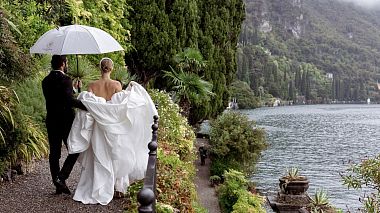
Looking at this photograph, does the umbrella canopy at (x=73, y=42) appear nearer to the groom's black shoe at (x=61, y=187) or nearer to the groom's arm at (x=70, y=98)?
the groom's arm at (x=70, y=98)

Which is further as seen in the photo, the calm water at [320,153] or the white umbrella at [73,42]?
the calm water at [320,153]

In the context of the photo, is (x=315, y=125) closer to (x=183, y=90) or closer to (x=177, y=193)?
(x=183, y=90)

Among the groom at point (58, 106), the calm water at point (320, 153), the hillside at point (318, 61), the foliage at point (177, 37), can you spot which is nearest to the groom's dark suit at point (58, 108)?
the groom at point (58, 106)

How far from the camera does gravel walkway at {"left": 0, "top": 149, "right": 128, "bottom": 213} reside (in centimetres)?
514

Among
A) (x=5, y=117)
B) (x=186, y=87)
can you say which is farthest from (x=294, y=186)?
(x=5, y=117)

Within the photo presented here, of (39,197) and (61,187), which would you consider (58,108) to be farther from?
(39,197)

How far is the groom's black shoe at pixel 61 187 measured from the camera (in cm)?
546

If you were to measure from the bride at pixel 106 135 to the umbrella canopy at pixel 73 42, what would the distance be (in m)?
0.50

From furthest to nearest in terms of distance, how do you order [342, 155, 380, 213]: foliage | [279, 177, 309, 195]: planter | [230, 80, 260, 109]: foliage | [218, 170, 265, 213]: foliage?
[230, 80, 260, 109]: foliage → [279, 177, 309, 195]: planter → [218, 170, 265, 213]: foliage → [342, 155, 380, 213]: foliage

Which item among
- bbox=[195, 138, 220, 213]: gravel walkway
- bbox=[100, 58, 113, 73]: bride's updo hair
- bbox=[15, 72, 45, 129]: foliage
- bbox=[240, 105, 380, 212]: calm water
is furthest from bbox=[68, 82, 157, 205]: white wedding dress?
bbox=[195, 138, 220, 213]: gravel walkway

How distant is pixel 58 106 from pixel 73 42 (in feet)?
2.82

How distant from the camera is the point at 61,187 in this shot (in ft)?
18.1

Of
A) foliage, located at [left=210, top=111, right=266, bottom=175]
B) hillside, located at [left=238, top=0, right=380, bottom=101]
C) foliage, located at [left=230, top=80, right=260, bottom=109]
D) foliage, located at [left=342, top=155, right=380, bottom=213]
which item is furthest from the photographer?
hillside, located at [left=238, top=0, right=380, bottom=101]

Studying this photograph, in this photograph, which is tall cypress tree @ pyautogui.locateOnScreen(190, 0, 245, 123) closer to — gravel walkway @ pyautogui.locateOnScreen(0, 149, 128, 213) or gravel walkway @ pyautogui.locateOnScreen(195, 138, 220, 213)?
gravel walkway @ pyautogui.locateOnScreen(195, 138, 220, 213)
